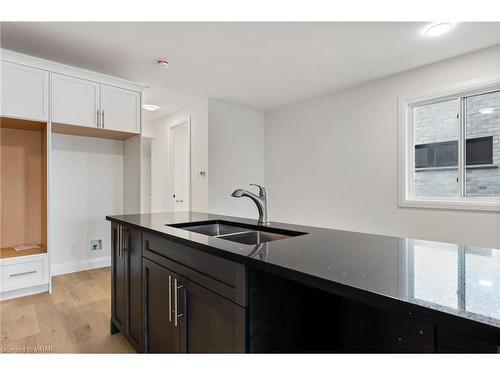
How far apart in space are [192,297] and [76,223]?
10.2ft

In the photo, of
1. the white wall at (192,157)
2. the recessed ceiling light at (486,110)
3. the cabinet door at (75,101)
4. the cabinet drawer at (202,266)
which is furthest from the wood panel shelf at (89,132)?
the recessed ceiling light at (486,110)

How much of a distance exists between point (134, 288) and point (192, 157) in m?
2.95

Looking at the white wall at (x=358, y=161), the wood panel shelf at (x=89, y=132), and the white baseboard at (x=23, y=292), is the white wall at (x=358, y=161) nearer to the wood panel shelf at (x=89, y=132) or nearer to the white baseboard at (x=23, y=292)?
the wood panel shelf at (x=89, y=132)

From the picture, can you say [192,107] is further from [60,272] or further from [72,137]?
[60,272]

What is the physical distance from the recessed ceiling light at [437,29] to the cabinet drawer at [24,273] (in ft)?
13.7

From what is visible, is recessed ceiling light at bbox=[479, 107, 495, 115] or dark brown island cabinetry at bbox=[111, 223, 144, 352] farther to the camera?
recessed ceiling light at bbox=[479, 107, 495, 115]

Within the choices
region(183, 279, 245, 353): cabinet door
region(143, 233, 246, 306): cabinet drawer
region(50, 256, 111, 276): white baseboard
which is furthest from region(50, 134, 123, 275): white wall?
region(183, 279, 245, 353): cabinet door

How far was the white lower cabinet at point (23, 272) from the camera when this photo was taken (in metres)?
2.62

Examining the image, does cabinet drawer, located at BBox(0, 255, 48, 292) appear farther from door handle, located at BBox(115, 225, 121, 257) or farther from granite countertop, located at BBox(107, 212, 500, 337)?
granite countertop, located at BBox(107, 212, 500, 337)

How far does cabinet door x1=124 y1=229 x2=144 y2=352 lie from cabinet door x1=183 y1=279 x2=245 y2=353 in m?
0.52

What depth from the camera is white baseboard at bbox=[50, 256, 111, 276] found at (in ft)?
11.2

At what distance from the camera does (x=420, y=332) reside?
0.78 meters

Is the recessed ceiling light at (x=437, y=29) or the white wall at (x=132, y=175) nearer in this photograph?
the recessed ceiling light at (x=437, y=29)
